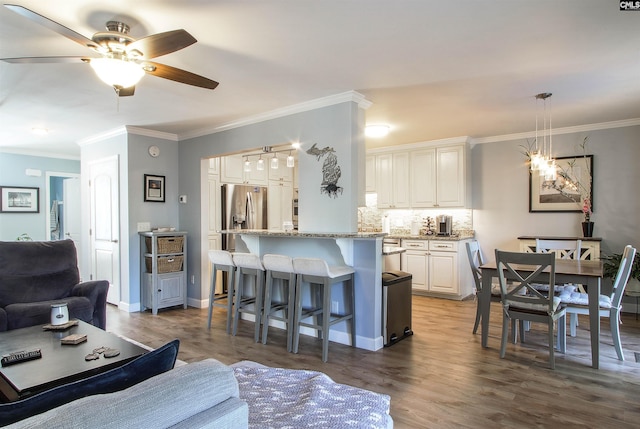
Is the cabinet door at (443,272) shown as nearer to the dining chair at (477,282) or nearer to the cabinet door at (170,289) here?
the dining chair at (477,282)

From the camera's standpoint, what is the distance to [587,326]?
4.15 metres

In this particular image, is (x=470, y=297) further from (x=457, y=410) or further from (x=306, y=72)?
(x=306, y=72)

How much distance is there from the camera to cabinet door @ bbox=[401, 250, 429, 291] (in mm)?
5840

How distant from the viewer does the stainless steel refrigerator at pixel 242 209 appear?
5.86 meters

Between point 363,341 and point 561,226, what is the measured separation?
142 inches

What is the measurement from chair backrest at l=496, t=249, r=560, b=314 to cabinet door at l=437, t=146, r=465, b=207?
2.47m

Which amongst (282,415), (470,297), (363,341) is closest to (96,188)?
(363,341)

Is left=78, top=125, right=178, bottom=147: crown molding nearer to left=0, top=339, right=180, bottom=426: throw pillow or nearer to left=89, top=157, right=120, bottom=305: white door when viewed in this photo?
left=89, top=157, right=120, bottom=305: white door

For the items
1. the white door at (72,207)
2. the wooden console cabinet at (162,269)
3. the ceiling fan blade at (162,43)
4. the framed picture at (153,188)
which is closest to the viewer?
the ceiling fan blade at (162,43)

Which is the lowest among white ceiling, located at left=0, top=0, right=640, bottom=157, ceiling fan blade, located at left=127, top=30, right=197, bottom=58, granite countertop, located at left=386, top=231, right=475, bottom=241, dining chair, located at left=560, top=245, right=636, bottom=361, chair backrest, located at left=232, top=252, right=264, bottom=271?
dining chair, located at left=560, top=245, right=636, bottom=361

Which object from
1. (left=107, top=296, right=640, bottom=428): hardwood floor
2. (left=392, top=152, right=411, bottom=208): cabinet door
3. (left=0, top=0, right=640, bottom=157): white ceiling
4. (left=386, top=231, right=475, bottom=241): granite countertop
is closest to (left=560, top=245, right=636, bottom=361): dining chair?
(left=107, top=296, right=640, bottom=428): hardwood floor

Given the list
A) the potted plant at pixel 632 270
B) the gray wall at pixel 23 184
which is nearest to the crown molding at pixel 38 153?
the gray wall at pixel 23 184

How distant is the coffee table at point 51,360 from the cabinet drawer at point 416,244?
4.58m

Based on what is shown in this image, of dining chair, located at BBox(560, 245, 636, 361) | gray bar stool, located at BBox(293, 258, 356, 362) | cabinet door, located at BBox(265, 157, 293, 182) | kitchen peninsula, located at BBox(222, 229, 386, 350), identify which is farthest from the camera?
cabinet door, located at BBox(265, 157, 293, 182)
